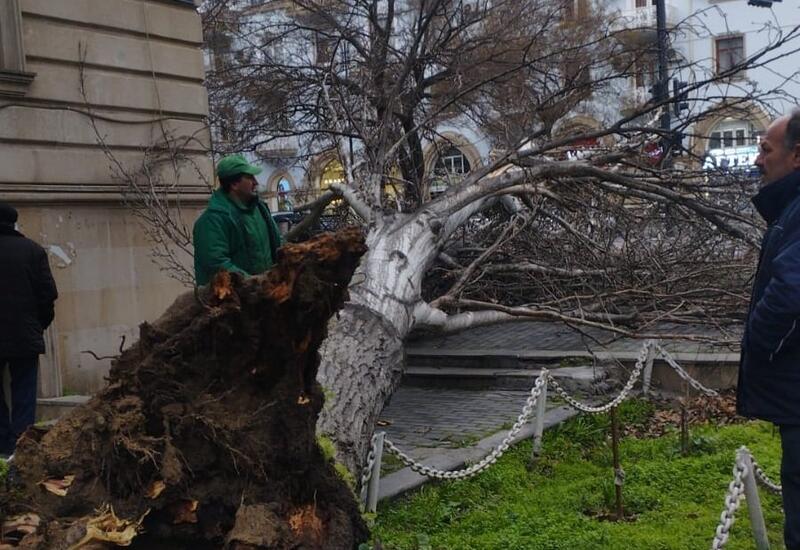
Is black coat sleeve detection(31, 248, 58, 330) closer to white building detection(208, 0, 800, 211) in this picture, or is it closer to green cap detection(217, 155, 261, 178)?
green cap detection(217, 155, 261, 178)

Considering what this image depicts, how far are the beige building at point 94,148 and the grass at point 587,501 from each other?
5199mm

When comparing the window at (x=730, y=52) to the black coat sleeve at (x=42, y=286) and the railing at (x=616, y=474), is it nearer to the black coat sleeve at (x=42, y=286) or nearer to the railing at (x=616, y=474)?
the railing at (x=616, y=474)

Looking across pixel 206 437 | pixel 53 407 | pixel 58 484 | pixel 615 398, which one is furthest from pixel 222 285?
pixel 53 407

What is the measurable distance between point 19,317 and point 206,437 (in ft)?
12.1

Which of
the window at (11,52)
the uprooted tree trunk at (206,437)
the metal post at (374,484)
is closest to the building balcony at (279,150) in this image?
the window at (11,52)

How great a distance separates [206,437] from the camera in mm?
3848

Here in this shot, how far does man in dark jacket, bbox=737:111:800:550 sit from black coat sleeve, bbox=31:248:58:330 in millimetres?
5147

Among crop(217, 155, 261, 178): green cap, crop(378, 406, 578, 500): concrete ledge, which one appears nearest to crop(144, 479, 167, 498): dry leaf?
crop(378, 406, 578, 500): concrete ledge

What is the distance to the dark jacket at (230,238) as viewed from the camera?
582cm

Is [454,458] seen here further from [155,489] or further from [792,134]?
[792,134]

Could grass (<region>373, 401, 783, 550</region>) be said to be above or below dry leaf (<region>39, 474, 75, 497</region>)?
below

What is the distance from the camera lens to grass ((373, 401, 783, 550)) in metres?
5.26

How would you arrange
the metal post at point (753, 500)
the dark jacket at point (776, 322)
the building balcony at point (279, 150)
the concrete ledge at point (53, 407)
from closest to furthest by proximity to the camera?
the dark jacket at point (776, 322), the metal post at point (753, 500), the concrete ledge at point (53, 407), the building balcony at point (279, 150)

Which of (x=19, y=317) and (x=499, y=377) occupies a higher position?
(x=19, y=317)
